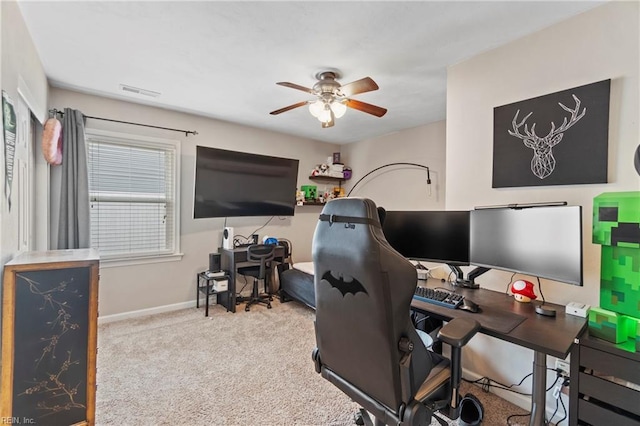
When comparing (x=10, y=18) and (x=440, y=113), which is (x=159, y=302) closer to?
(x=10, y=18)

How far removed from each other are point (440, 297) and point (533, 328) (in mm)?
453

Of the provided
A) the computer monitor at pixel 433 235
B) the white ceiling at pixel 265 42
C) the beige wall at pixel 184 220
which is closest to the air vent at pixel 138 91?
the white ceiling at pixel 265 42

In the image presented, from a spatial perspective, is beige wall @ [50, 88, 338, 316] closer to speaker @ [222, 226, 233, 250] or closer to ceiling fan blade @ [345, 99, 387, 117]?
speaker @ [222, 226, 233, 250]

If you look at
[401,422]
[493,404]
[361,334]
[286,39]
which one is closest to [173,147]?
[286,39]

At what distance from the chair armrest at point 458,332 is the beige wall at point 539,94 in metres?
0.91

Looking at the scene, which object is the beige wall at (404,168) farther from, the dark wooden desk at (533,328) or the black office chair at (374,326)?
the black office chair at (374,326)

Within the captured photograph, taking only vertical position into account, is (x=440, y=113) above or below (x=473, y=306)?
above

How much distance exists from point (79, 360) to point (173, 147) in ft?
8.57

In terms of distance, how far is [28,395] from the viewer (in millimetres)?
1447

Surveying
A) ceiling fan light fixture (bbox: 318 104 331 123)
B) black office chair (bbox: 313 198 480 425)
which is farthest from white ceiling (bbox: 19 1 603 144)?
black office chair (bbox: 313 198 480 425)

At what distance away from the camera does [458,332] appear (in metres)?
1.23

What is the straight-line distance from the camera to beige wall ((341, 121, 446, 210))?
379 cm

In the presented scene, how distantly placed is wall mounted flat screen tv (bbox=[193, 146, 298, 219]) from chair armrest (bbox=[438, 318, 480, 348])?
3031 millimetres

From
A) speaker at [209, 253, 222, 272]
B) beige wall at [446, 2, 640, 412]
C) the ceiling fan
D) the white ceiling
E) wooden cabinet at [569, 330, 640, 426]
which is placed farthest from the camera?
speaker at [209, 253, 222, 272]
